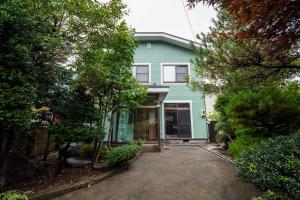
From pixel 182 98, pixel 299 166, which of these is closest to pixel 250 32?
pixel 299 166

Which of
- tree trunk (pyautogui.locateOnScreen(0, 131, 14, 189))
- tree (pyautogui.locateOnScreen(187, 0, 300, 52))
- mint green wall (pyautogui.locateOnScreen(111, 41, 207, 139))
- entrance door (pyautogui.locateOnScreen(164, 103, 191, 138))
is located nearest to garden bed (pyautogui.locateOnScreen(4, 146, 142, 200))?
tree trunk (pyautogui.locateOnScreen(0, 131, 14, 189))

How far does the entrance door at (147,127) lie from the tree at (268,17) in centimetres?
656

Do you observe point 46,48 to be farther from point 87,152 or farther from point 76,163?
point 87,152

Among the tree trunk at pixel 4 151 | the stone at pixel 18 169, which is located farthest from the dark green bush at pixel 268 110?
the stone at pixel 18 169

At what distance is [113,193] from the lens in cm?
411

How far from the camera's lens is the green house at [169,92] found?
1080 centimetres

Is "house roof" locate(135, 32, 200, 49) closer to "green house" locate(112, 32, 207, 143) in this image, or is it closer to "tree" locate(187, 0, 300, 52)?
"green house" locate(112, 32, 207, 143)

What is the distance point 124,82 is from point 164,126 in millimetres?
6817

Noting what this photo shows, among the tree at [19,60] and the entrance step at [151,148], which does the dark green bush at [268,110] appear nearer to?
the entrance step at [151,148]

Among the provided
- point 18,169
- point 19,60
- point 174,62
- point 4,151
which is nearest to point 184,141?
point 174,62

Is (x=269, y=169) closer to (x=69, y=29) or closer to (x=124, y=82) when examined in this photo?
(x=124, y=82)

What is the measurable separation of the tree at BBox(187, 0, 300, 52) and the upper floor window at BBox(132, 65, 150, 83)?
9.57 meters

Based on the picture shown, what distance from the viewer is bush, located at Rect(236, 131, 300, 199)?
2.79 meters

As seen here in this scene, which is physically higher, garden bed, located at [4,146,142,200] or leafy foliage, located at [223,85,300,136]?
leafy foliage, located at [223,85,300,136]
